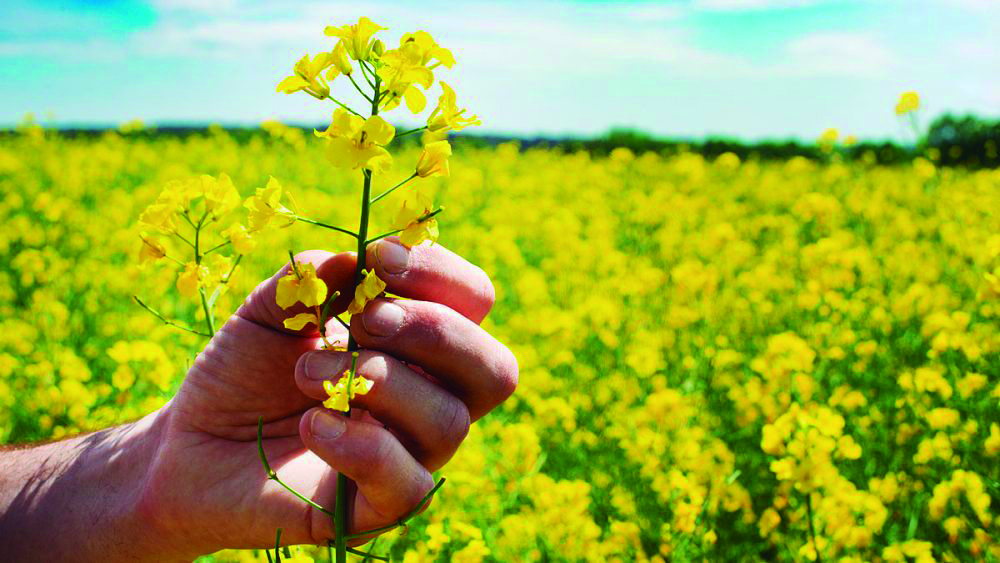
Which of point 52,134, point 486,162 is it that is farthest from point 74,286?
point 52,134

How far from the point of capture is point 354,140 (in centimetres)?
72

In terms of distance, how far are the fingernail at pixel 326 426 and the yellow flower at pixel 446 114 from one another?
36 centimetres

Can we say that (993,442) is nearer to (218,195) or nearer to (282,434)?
(282,434)

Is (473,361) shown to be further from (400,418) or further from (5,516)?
(5,516)

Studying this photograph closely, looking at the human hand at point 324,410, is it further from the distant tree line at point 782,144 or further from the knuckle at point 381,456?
the distant tree line at point 782,144

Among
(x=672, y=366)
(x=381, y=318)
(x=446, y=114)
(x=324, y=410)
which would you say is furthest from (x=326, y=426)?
(x=672, y=366)

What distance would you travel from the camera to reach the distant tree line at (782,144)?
33.1ft

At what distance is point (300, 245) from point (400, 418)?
4.06m

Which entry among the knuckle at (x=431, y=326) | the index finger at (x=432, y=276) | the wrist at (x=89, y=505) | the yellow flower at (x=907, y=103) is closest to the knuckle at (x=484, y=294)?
the index finger at (x=432, y=276)

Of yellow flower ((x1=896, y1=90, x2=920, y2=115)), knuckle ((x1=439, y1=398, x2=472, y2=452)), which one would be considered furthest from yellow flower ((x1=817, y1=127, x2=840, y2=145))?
knuckle ((x1=439, y1=398, x2=472, y2=452))

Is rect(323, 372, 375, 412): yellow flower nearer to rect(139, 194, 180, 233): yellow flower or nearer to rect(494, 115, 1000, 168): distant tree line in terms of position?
rect(139, 194, 180, 233): yellow flower

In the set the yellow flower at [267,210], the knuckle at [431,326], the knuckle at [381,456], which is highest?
the yellow flower at [267,210]

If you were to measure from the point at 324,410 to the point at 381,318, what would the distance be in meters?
0.13

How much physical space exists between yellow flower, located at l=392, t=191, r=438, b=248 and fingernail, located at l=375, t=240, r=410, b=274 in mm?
156
